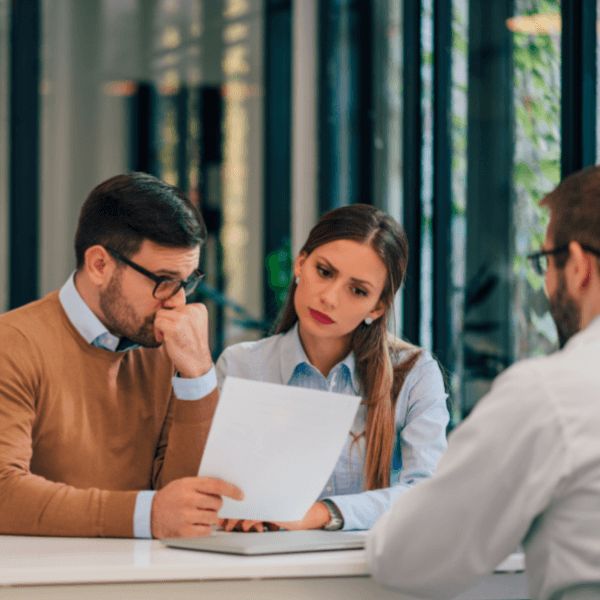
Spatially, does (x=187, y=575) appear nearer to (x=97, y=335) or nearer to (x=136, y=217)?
(x=97, y=335)

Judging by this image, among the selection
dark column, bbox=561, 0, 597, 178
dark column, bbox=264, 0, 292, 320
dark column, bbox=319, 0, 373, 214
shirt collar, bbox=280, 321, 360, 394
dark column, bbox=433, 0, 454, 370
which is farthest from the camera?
dark column, bbox=264, 0, 292, 320

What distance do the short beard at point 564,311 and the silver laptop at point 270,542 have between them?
50 cm

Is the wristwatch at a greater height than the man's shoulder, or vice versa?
the man's shoulder

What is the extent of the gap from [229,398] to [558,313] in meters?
0.56

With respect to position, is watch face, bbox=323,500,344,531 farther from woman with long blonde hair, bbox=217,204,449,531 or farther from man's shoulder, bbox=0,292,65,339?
man's shoulder, bbox=0,292,65,339

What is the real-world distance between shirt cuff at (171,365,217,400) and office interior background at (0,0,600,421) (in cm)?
135

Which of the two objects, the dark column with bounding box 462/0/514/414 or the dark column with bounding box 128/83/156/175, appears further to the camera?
the dark column with bounding box 128/83/156/175

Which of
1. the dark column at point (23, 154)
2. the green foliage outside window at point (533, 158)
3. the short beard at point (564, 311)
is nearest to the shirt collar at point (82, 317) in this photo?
the short beard at point (564, 311)

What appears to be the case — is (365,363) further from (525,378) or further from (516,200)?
(516,200)

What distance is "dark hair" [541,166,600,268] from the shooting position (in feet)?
3.95

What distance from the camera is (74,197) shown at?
4.93 m

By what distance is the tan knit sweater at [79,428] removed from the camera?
146 centimetres

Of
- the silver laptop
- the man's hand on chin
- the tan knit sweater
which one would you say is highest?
the man's hand on chin

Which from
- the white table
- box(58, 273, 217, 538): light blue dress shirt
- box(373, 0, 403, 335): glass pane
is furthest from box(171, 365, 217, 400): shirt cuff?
box(373, 0, 403, 335): glass pane
